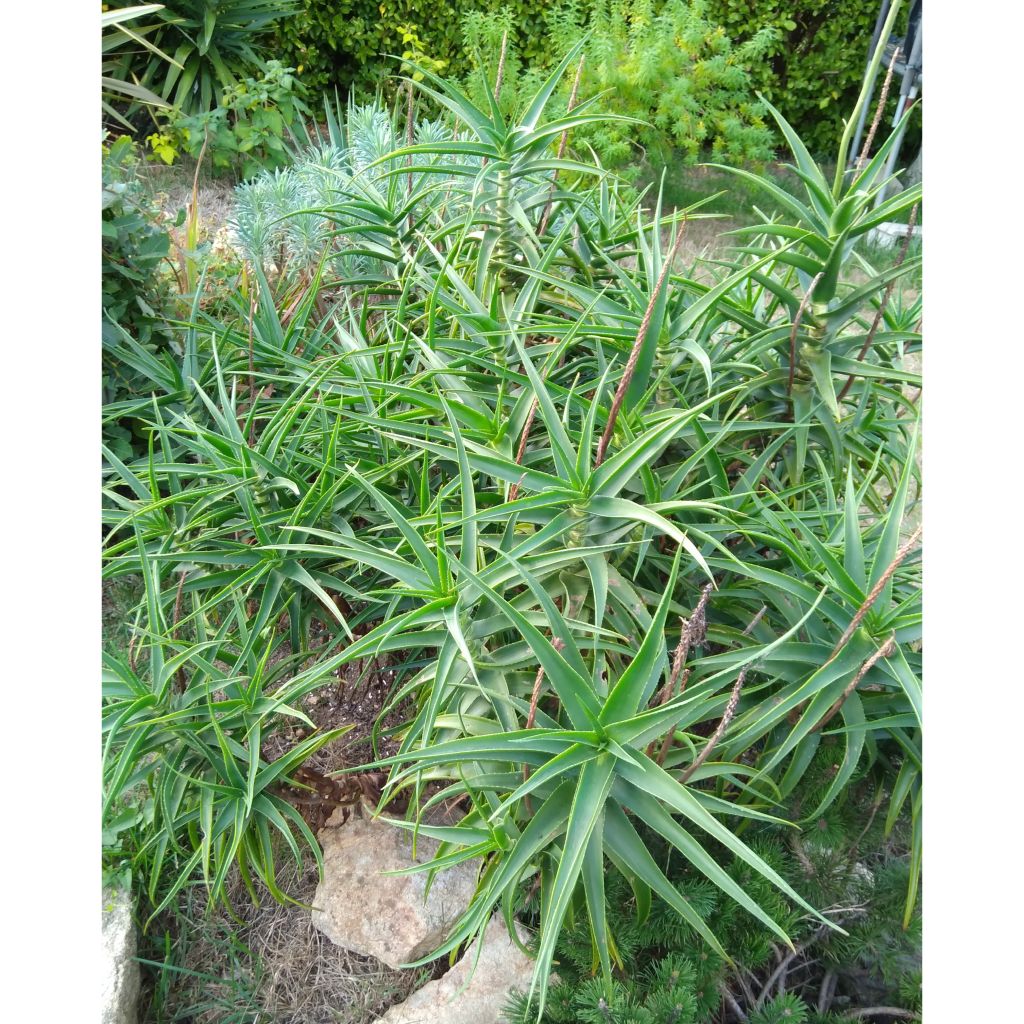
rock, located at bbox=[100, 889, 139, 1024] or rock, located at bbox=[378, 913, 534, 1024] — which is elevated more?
rock, located at bbox=[378, 913, 534, 1024]

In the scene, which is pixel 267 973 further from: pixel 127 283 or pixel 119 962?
pixel 127 283

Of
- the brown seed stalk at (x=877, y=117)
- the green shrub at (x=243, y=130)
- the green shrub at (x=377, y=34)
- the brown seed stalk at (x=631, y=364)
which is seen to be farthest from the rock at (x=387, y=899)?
the green shrub at (x=377, y=34)

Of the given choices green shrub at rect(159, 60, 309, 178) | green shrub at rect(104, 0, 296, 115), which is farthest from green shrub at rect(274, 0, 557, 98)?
green shrub at rect(159, 60, 309, 178)

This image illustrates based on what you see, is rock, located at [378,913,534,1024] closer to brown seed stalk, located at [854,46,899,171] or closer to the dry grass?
the dry grass

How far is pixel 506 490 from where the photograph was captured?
51.1 inches

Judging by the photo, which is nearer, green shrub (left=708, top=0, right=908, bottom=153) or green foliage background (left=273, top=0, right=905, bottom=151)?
green foliage background (left=273, top=0, right=905, bottom=151)

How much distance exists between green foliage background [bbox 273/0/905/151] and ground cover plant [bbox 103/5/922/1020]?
11.6 ft

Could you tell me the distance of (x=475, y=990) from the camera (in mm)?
1406

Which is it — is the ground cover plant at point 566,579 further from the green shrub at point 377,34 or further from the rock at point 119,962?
the green shrub at point 377,34

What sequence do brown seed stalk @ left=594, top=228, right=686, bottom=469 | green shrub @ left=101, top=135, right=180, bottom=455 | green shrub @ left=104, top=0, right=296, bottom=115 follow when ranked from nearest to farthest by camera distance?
brown seed stalk @ left=594, top=228, right=686, bottom=469, green shrub @ left=101, top=135, right=180, bottom=455, green shrub @ left=104, top=0, right=296, bottom=115

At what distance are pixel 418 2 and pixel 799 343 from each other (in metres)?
4.16

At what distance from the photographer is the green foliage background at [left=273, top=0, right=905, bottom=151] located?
15.4ft

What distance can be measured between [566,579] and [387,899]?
73 cm

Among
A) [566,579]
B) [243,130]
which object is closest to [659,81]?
[243,130]
